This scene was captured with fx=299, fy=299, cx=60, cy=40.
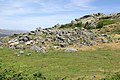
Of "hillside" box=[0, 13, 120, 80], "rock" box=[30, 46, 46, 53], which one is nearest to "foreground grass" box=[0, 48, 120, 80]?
"hillside" box=[0, 13, 120, 80]

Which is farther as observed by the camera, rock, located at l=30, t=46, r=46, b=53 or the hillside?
rock, located at l=30, t=46, r=46, b=53

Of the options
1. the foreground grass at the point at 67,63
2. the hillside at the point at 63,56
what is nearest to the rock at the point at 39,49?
the hillside at the point at 63,56

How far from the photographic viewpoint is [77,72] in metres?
36.6

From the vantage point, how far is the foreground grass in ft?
115

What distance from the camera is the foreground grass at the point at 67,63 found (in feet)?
115

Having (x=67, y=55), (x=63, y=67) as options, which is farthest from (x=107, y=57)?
(x=63, y=67)

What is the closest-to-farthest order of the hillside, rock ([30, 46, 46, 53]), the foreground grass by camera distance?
1. the hillside
2. the foreground grass
3. rock ([30, 46, 46, 53])

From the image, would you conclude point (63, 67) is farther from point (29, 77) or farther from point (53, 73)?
point (29, 77)

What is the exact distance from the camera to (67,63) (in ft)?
140

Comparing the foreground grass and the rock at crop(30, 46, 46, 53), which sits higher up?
the rock at crop(30, 46, 46, 53)

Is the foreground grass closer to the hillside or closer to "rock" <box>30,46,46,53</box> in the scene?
the hillside

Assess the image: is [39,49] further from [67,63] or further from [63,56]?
[67,63]

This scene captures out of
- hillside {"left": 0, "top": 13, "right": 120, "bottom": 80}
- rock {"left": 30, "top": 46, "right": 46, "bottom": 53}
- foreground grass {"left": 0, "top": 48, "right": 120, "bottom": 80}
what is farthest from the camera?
rock {"left": 30, "top": 46, "right": 46, "bottom": 53}

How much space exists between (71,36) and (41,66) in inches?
951
